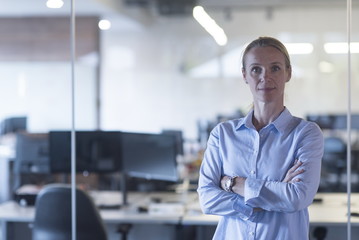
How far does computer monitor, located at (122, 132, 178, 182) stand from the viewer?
193 inches

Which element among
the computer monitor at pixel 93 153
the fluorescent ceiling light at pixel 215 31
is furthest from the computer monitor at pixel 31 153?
the fluorescent ceiling light at pixel 215 31

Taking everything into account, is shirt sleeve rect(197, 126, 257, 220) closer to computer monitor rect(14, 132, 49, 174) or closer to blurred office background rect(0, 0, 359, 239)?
computer monitor rect(14, 132, 49, 174)

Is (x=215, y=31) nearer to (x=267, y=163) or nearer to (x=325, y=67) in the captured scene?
(x=325, y=67)

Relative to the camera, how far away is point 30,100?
1067cm

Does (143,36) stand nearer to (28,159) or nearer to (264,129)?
(28,159)

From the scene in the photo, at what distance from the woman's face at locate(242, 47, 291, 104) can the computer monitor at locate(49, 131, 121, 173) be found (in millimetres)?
2597

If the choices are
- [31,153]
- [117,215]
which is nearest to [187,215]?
[117,215]

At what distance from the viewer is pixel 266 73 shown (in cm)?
265

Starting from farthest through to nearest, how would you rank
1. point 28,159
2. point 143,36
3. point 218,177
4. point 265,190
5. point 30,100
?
point 143,36, point 30,100, point 28,159, point 218,177, point 265,190

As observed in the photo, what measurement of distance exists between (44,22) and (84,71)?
1028mm

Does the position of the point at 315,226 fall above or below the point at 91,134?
below

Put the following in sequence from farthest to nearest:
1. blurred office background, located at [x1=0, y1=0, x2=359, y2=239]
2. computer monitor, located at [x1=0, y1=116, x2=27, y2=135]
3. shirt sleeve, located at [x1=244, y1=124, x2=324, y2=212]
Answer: blurred office background, located at [x1=0, y1=0, x2=359, y2=239] < computer monitor, located at [x1=0, y1=116, x2=27, y2=135] < shirt sleeve, located at [x1=244, y1=124, x2=324, y2=212]

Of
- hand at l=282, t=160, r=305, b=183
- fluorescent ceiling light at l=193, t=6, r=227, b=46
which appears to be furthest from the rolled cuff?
fluorescent ceiling light at l=193, t=6, r=227, b=46

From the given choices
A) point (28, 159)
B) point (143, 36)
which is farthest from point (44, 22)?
point (28, 159)
